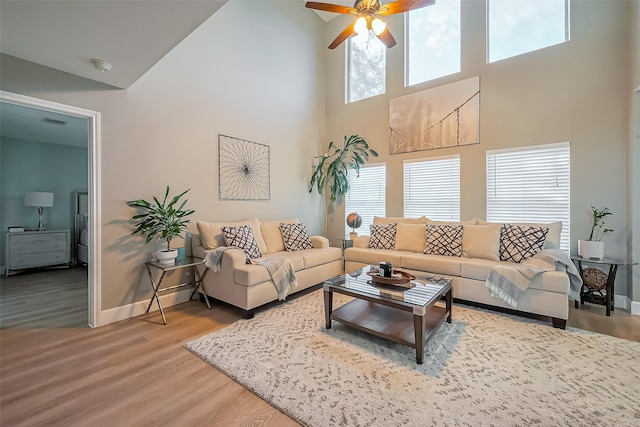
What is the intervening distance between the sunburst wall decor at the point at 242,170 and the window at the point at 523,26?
386 cm

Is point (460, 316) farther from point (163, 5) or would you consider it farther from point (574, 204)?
point (163, 5)

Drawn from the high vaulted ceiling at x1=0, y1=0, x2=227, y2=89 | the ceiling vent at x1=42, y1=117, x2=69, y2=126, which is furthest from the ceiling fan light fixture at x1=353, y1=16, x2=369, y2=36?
the ceiling vent at x1=42, y1=117, x2=69, y2=126

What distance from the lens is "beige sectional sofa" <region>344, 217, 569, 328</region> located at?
101 inches

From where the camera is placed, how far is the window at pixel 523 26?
3.50 m

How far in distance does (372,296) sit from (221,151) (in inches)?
115

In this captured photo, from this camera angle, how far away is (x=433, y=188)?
4.44 metres

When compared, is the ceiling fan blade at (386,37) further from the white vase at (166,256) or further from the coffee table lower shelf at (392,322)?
the white vase at (166,256)

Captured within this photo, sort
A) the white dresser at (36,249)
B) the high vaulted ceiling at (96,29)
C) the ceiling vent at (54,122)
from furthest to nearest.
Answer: the white dresser at (36,249) → the ceiling vent at (54,122) → the high vaulted ceiling at (96,29)

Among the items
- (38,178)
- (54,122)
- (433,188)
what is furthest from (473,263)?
(38,178)

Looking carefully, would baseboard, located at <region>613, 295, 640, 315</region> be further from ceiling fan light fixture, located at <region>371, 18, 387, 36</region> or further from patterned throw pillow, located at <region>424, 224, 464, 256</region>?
ceiling fan light fixture, located at <region>371, 18, 387, 36</region>

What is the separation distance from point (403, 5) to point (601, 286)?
3738 millimetres

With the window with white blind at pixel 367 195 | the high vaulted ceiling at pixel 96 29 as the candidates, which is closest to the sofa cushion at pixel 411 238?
the window with white blind at pixel 367 195

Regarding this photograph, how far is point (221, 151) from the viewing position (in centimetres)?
382

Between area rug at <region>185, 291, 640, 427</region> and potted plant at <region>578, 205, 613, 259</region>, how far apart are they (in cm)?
109
